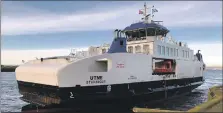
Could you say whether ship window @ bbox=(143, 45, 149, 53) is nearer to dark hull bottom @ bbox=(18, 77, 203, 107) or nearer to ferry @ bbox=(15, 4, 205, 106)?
ferry @ bbox=(15, 4, 205, 106)

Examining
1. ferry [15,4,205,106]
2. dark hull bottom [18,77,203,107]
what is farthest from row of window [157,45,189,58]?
dark hull bottom [18,77,203,107]

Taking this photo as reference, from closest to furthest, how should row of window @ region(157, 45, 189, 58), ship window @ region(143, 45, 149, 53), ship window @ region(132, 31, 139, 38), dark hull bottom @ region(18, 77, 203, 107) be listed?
1. dark hull bottom @ region(18, 77, 203, 107)
2. ship window @ region(143, 45, 149, 53)
3. row of window @ region(157, 45, 189, 58)
4. ship window @ region(132, 31, 139, 38)

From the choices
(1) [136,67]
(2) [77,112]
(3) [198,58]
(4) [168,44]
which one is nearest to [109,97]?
(2) [77,112]

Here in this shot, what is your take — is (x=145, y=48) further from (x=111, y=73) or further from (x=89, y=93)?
(x=89, y=93)

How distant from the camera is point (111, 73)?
15945 mm

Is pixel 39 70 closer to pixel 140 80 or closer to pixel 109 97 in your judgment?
pixel 109 97

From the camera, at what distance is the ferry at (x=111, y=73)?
14320mm

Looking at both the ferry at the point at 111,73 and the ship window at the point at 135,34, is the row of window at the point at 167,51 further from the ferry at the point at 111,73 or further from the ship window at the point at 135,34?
the ship window at the point at 135,34

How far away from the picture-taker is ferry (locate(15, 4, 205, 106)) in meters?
14.3

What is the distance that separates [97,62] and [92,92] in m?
1.94

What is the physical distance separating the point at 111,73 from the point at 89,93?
6.69 ft

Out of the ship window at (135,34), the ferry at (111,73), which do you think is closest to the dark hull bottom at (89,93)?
the ferry at (111,73)

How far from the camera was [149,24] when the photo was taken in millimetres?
23828

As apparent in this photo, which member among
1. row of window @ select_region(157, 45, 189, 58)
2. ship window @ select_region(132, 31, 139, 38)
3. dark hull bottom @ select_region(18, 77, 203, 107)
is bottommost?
dark hull bottom @ select_region(18, 77, 203, 107)
